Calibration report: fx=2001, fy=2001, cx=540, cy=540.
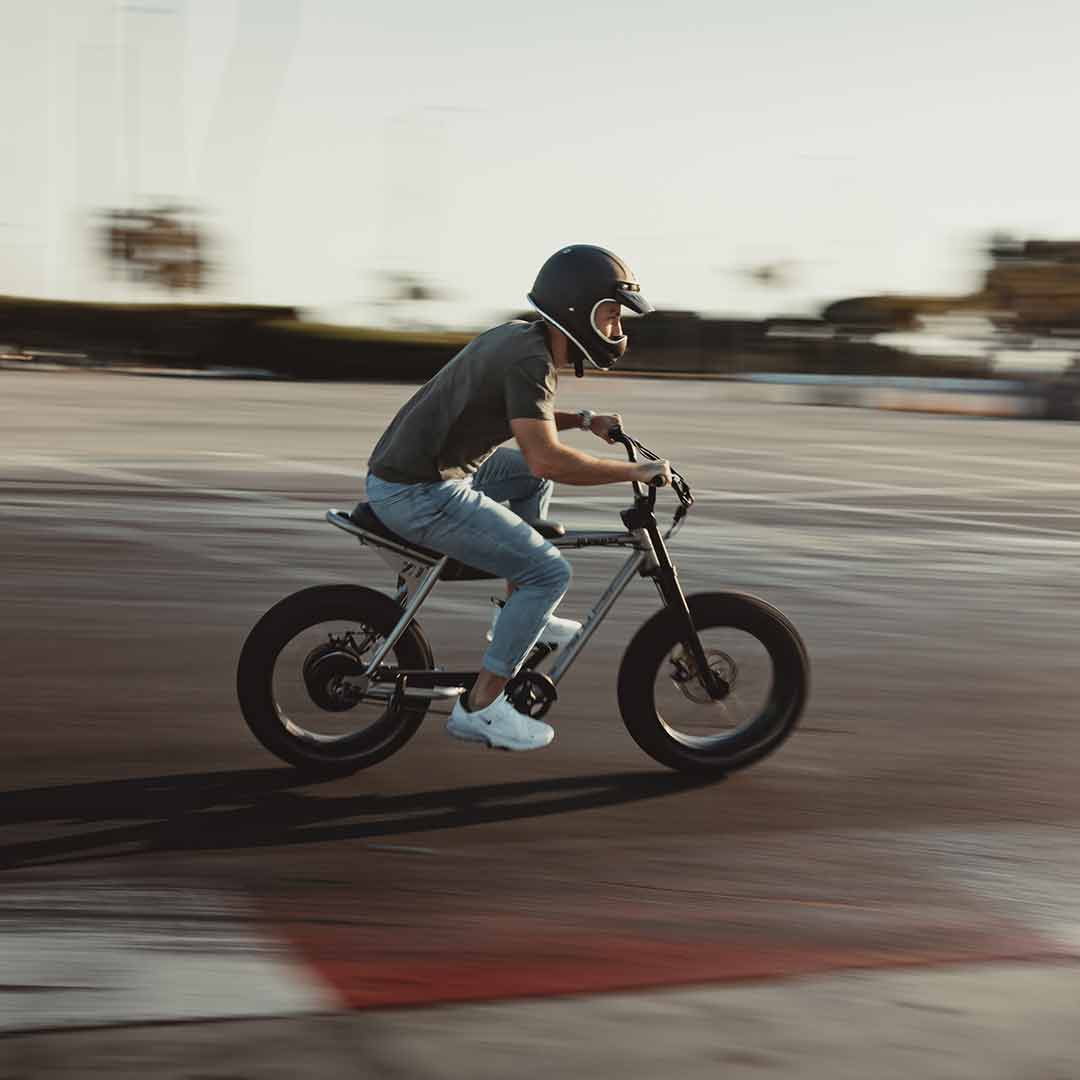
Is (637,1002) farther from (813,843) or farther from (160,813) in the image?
(160,813)

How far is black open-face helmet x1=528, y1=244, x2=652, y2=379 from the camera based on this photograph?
6.27 meters

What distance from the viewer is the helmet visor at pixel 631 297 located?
6324mm

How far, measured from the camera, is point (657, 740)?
265 inches

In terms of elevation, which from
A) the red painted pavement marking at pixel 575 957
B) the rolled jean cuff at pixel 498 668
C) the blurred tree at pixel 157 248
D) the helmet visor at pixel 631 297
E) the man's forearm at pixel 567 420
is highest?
the helmet visor at pixel 631 297

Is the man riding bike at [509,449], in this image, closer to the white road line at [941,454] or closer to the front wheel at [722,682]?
the front wheel at [722,682]

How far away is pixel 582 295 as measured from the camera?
627cm

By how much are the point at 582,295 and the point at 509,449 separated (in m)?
0.55

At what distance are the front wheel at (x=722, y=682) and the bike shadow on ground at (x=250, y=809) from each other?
127 mm

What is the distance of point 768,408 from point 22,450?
2081 cm

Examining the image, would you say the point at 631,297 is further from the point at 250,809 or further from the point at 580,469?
the point at 250,809

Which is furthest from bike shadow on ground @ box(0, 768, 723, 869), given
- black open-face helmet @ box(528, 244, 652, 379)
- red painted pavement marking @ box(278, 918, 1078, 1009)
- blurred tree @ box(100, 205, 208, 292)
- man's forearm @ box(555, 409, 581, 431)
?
blurred tree @ box(100, 205, 208, 292)

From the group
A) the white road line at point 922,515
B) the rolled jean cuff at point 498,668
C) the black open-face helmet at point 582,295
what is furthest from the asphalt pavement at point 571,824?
the white road line at point 922,515

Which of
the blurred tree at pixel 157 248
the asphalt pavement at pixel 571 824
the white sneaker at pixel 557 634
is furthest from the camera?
the blurred tree at pixel 157 248

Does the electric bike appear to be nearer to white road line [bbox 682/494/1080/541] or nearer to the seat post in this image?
the seat post
